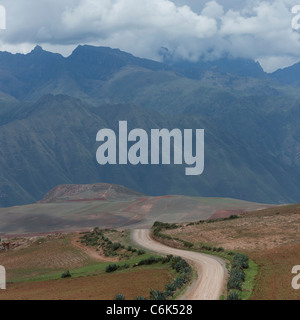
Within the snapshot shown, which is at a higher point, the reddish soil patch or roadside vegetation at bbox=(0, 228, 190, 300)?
roadside vegetation at bbox=(0, 228, 190, 300)

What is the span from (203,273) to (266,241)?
19.6 meters

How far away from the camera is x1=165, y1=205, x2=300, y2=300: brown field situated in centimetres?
3759

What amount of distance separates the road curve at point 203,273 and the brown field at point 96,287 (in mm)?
2796

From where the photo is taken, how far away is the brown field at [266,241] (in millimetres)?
37594

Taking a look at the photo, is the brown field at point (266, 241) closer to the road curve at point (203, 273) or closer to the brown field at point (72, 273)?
the road curve at point (203, 273)

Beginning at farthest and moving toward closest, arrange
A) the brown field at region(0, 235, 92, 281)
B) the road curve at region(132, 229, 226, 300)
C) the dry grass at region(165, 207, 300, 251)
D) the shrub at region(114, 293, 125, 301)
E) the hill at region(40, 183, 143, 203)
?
the hill at region(40, 183, 143, 203), the dry grass at region(165, 207, 300, 251), the brown field at region(0, 235, 92, 281), the road curve at region(132, 229, 226, 300), the shrub at region(114, 293, 125, 301)

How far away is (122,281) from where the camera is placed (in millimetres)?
41969

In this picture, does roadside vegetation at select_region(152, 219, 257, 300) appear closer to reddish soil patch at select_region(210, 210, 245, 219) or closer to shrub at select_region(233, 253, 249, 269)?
shrub at select_region(233, 253, 249, 269)

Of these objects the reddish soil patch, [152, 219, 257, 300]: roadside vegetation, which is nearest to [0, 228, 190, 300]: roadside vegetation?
[152, 219, 257, 300]: roadside vegetation

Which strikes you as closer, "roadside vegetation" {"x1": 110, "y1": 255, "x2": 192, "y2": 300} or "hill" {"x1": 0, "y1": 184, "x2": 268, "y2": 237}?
"roadside vegetation" {"x1": 110, "y1": 255, "x2": 192, "y2": 300}

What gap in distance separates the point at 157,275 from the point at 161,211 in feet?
313

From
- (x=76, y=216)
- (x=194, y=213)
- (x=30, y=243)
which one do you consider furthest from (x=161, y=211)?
(x=30, y=243)

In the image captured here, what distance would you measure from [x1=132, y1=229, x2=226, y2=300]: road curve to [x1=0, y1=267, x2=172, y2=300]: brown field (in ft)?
9.17

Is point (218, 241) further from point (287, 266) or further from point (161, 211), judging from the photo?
point (161, 211)
